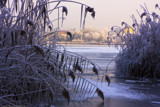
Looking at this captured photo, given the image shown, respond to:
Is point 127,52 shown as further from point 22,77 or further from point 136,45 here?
point 22,77

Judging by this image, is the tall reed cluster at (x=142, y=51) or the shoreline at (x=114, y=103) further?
the tall reed cluster at (x=142, y=51)

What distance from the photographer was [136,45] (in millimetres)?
7023

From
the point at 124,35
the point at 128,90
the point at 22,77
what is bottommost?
the point at 128,90

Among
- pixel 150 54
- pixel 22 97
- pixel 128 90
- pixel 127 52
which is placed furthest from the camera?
pixel 127 52

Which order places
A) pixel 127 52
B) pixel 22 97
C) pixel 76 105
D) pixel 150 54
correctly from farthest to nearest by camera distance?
pixel 127 52 → pixel 150 54 → pixel 76 105 → pixel 22 97

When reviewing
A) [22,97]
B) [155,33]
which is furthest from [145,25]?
[22,97]

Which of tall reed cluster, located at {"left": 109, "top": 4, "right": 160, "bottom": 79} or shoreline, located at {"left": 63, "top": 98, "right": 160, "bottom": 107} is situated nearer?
shoreline, located at {"left": 63, "top": 98, "right": 160, "bottom": 107}

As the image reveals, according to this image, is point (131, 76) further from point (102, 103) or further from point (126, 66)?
point (102, 103)

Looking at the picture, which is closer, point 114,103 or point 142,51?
point 114,103

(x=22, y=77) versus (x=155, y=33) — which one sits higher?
(x=155, y=33)

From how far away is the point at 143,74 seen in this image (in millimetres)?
7027

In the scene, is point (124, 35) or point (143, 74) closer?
point (143, 74)

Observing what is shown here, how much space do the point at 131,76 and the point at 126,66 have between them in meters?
0.27

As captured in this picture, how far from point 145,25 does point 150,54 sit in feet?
2.88
